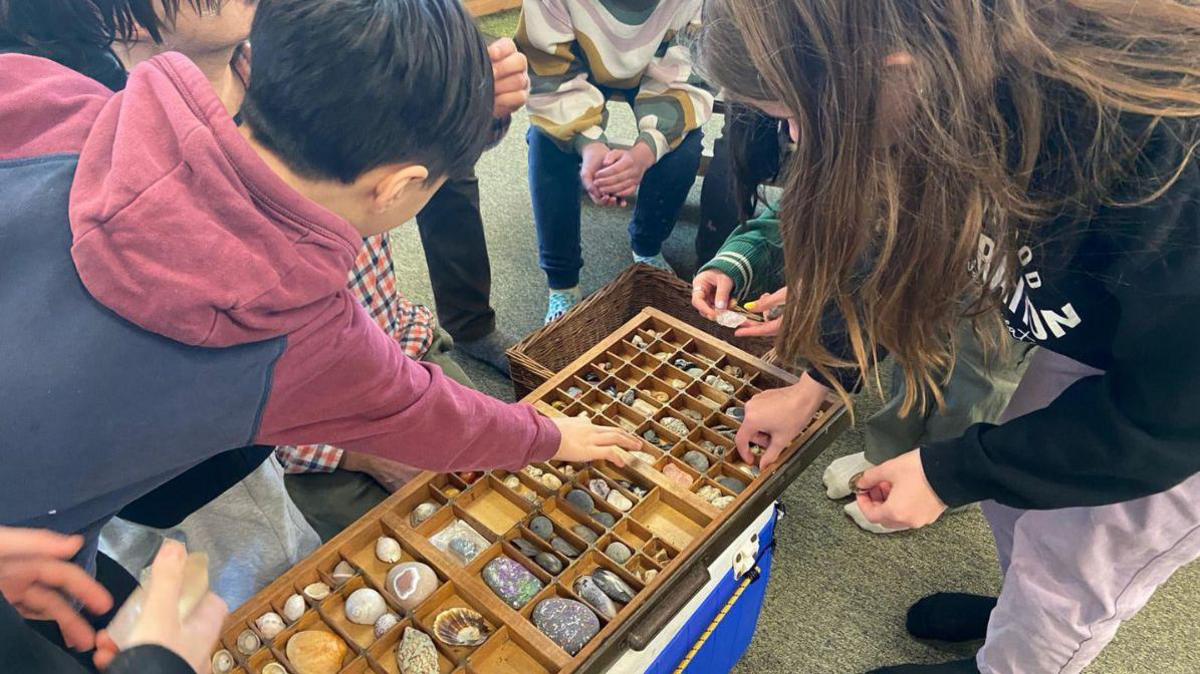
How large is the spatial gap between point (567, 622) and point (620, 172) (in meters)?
0.85

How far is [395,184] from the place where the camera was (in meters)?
0.60

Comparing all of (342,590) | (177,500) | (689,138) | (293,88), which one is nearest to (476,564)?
(342,590)

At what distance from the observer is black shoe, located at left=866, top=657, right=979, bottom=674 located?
3.01 feet

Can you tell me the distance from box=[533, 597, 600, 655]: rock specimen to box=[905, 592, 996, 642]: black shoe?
0.59 meters

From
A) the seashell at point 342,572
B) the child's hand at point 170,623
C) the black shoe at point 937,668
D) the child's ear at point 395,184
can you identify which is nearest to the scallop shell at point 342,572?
the seashell at point 342,572

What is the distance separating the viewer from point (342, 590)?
2.30 feet

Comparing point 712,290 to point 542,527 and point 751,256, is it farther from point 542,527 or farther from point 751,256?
Answer: point 542,527

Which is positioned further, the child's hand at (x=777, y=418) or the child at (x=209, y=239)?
the child's hand at (x=777, y=418)

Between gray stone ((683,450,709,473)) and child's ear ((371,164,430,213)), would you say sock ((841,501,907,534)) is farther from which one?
child's ear ((371,164,430,213))

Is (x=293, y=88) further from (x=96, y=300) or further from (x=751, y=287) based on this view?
(x=751, y=287)

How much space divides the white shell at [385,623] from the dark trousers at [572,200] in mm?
916

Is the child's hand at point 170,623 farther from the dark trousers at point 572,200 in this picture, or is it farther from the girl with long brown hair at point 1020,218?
the dark trousers at point 572,200

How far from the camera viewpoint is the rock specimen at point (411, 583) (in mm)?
688

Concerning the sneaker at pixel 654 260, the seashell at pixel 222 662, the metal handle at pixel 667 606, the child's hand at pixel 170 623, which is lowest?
the sneaker at pixel 654 260
